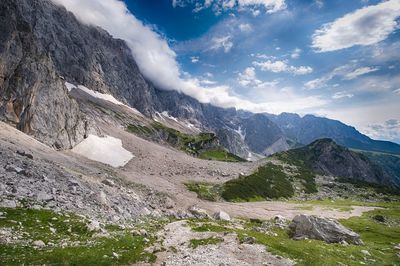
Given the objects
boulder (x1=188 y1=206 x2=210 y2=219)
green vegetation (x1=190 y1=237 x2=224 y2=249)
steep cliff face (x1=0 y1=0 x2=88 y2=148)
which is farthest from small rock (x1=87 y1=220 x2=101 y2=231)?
steep cliff face (x1=0 y1=0 x2=88 y2=148)

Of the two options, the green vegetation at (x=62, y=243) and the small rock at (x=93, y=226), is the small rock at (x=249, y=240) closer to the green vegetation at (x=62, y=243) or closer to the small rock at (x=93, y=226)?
the green vegetation at (x=62, y=243)

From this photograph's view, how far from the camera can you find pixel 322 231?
1911 inches

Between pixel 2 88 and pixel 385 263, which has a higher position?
pixel 2 88

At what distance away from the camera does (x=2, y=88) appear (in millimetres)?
96562

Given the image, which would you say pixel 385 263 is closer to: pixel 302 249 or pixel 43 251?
pixel 302 249

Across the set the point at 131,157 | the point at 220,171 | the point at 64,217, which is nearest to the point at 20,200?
the point at 64,217

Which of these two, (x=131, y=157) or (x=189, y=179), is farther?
(x=131, y=157)

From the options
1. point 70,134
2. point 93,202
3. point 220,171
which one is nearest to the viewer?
point 93,202

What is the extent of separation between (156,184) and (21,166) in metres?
59.7

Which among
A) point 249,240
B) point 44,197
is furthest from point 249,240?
point 44,197

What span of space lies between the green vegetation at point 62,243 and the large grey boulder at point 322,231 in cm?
2791

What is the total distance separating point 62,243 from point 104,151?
119648 millimetres

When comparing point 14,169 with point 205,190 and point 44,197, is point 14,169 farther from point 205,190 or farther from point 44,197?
point 205,190

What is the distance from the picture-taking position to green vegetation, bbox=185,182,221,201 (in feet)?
347
